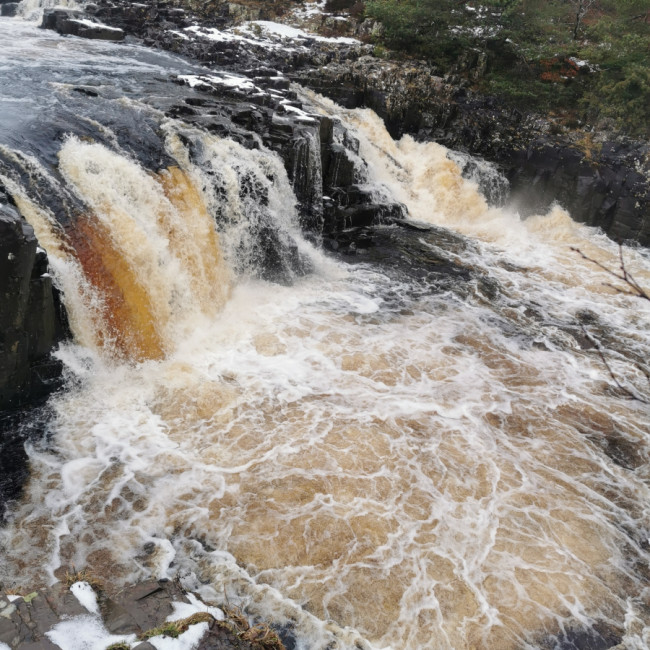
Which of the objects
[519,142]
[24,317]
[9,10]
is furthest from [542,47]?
[9,10]

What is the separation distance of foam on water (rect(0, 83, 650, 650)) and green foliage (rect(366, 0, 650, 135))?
8.95 meters

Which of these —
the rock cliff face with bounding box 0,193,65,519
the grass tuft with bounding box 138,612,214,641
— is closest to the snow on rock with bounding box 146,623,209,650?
the grass tuft with bounding box 138,612,214,641

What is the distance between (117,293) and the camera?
8.02 metres

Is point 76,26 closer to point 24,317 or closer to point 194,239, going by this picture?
point 194,239

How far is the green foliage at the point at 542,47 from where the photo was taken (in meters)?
16.5

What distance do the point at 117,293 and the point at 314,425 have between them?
12.8 feet

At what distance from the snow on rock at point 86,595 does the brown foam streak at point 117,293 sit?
4.51 metres

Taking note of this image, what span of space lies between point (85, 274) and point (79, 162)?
84.5 inches

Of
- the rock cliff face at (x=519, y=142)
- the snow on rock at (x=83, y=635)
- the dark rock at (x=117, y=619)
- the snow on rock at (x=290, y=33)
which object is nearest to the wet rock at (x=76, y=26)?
the snow on rock at (x=290, y=33)

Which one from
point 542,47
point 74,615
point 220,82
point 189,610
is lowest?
point 189,610

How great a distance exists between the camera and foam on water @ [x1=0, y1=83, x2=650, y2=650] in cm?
514

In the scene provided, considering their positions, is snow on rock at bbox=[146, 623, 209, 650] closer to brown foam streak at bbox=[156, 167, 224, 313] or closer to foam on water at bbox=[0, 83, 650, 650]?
foam on water at bbox=[0, 83, 650, 650]

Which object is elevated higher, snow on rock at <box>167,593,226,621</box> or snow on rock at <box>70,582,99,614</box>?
snow on rock at <box>70,582,99,614</box>

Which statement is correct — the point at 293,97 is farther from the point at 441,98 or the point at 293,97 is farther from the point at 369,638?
the point at 369,638
